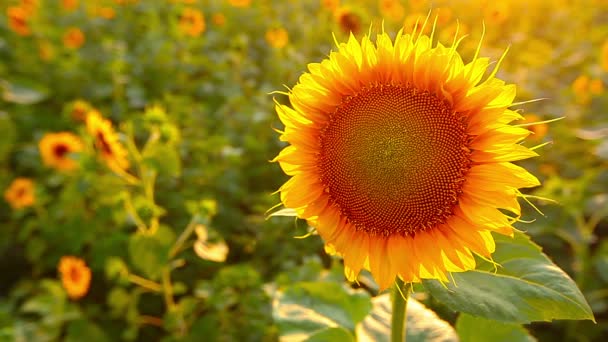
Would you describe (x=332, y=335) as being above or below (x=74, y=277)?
above

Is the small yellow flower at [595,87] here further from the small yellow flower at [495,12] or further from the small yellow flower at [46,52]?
the small yellow flower at [46,52]

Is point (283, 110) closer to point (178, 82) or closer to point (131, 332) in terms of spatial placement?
point (131, 332)

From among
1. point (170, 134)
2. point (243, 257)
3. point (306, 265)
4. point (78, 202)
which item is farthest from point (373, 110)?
point (78, 202)

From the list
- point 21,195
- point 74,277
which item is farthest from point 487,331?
point 21,195

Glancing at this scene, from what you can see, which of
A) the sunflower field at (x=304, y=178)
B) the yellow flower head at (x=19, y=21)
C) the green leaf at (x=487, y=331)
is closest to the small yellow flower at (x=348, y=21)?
the sunflower field at (x=304, y=178)

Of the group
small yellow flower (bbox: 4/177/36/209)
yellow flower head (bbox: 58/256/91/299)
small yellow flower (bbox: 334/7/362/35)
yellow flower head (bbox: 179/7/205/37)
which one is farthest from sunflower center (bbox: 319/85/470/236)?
yellow flower head (bbox: 179/7/205/37)

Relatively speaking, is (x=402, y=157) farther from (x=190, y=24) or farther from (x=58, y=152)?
(x=190, y=24)
